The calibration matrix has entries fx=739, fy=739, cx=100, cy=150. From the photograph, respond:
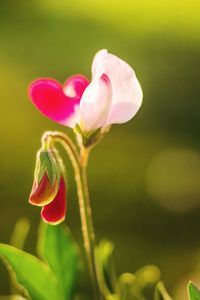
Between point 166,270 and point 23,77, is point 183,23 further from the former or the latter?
point 166,270

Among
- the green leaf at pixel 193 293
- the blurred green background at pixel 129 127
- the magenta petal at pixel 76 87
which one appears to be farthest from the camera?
the blurred green background at pixel 129 127

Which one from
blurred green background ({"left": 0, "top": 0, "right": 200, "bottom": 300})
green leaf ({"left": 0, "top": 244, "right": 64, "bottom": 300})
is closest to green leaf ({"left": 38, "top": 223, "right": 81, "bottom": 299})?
green leaf ({"left": 0, "top": 244, "right": 64, "bottom": 300})

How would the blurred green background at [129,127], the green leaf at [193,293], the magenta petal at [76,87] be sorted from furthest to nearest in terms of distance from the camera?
1. the blurred green background at [129,127]
2. the magenta petal at [76,87]
3. the green leaf at [193,293]

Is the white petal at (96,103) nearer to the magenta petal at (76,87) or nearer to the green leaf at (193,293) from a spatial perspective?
the magenta petal at (76,87)

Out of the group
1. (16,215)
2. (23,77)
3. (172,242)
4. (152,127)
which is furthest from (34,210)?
(23,77)

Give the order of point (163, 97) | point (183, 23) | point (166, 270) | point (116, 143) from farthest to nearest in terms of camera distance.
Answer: point (183, 23) → point (163, 97) → point (116, 143) → point (166, 270)

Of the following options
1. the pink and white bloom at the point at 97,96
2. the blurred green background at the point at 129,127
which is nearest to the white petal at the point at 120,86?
the pink and white bloom at the point at 97,96
